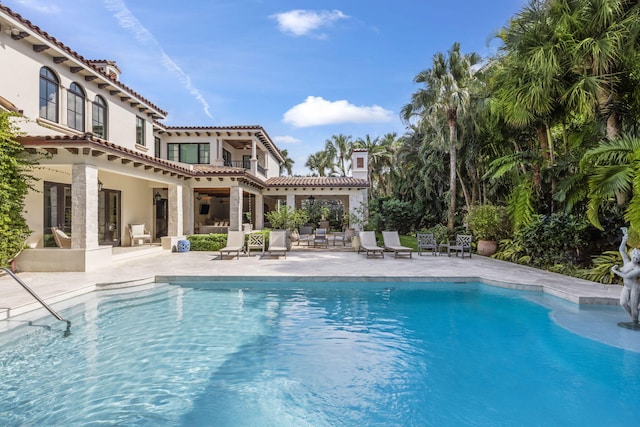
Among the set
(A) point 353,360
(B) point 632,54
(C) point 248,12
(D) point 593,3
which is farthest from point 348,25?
(A) point 353,360

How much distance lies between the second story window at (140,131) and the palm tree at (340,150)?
31.9 meters

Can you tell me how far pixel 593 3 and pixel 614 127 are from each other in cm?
362

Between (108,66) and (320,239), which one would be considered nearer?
(108,66)

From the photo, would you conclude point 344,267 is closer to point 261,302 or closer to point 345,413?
point 261,302

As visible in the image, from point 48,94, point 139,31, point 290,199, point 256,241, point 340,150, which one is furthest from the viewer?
point 340,150

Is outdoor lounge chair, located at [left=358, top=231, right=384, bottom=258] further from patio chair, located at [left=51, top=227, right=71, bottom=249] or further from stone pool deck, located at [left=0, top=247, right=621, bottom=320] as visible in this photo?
patio chair, located at [left=51, top=227, right=71, bottom=249]

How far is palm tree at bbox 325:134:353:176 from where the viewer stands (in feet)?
158

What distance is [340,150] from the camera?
4872cm

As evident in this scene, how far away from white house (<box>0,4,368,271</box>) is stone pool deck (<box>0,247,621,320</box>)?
176cm

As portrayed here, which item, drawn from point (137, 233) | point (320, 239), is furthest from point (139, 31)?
point (320, 239)

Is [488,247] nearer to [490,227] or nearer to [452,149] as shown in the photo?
[490,227]

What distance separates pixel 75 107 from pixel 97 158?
3.75 metres

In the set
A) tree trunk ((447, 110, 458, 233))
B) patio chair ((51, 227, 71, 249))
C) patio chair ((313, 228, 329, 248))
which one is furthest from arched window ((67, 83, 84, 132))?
tree trunk ((447, 110, 458, 233))

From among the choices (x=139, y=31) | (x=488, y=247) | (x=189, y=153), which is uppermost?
(x=139, y=31)
